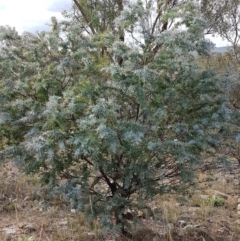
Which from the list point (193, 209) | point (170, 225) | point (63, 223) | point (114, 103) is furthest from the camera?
point (193, 209)

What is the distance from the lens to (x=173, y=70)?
10.8 ft

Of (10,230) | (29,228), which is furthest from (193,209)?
(10,230)

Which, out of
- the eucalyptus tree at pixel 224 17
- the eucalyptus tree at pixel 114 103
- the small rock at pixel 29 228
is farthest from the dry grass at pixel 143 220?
the eucalyptus tree at pixel 224 17

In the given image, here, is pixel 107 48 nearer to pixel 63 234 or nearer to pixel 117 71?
pixel 117 71

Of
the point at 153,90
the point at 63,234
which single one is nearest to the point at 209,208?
the point at 63,234

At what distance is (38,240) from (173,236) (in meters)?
1.30

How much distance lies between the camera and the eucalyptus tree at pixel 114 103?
10.4 ft

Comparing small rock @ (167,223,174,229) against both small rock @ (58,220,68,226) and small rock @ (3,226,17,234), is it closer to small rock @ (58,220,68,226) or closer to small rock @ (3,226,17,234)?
small rock @ (58,220,68,226)

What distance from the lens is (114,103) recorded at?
10.2ft

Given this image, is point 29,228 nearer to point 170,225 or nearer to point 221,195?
point 170,225

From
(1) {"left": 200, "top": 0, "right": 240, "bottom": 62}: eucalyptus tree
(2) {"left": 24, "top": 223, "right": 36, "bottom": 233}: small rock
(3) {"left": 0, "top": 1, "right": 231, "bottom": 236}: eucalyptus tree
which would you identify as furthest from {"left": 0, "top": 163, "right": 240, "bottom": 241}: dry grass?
(1) {"left": 200, "top": 0, "right": 240, "bottom": 62}: eucalyptus tree

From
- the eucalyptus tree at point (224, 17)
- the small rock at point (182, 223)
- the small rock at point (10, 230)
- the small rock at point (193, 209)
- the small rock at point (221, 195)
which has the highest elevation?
the eucalyptus tree at point (224, 17)

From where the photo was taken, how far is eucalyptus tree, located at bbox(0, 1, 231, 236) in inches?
124

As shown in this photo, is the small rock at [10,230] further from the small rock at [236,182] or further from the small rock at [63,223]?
the small rock at [236,182]
